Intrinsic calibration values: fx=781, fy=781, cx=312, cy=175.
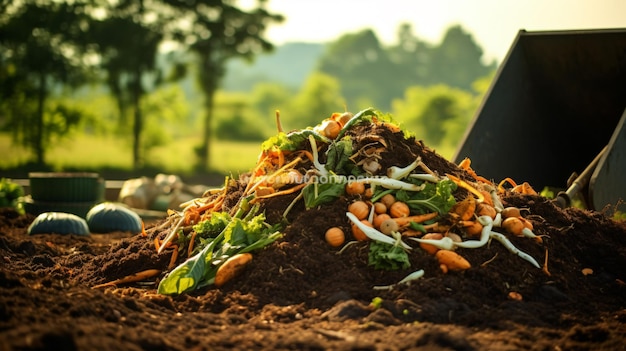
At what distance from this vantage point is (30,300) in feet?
15.2

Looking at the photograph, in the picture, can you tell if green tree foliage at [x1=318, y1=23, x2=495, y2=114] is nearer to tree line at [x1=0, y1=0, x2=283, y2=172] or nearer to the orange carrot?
tree line at [x1=0, y1=0, x2=283, y2=172]

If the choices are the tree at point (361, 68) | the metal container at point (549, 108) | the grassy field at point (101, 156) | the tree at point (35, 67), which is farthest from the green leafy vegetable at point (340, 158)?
the tree at point (361, 68)

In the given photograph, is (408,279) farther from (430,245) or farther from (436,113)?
(436,113)

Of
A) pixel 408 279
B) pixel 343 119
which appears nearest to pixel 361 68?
pixel 343 119

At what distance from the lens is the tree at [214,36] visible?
102 ft

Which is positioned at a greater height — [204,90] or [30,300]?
[204,90]

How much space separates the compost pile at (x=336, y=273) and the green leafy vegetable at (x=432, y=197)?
0.01 metres

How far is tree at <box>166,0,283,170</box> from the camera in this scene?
31.0 meters

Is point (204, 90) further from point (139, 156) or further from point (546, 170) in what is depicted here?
point (546, 170)

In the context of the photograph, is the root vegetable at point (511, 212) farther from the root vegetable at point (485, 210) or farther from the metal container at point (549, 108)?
the metal container at point (549, 108)

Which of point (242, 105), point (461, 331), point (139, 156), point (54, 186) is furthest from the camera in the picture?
point (242, 105)

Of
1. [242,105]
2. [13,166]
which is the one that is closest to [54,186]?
[13,166]

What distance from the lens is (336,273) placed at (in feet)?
17.6

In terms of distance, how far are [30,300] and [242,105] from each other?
44275 mm
